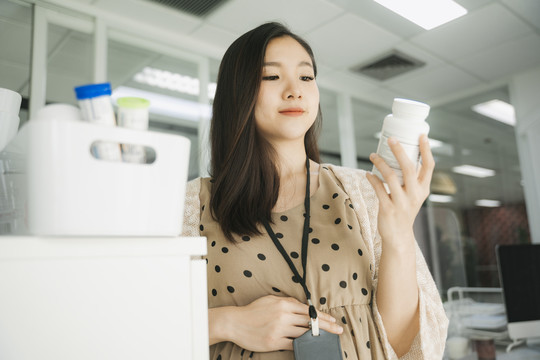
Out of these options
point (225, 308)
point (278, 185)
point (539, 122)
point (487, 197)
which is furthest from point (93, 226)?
point (487, 197)

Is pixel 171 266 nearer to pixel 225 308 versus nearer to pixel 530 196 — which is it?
pixel 225 308

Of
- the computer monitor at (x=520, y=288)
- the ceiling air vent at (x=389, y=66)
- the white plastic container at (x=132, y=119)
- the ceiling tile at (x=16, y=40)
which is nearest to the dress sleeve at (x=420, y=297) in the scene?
the white plastic container at (x=132, y=119)

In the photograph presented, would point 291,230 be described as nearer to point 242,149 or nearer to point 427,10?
point 242,149

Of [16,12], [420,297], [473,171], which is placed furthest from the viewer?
[473,171]

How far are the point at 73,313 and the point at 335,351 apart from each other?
49 centimetres

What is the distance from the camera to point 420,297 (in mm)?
829

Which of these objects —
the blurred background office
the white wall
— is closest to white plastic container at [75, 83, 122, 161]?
the blurred background office

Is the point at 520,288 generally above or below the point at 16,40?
below

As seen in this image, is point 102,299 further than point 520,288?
No

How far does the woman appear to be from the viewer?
77cm

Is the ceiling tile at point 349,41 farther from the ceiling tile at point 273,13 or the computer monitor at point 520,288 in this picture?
the computer monitor at point 520,288

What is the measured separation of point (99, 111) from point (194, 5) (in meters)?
2.43

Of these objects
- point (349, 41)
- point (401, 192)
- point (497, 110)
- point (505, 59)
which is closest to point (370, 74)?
point (349, 41)

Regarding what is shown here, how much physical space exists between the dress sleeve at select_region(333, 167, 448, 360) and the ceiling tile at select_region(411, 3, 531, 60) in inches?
97.5
